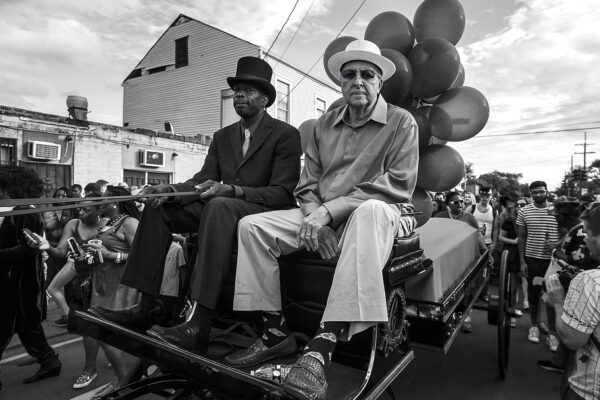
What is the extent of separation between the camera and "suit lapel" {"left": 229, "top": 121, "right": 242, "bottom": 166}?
301cm

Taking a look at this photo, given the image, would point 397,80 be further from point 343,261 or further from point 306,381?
point 306,381

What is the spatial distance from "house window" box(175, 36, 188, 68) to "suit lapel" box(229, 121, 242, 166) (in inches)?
697

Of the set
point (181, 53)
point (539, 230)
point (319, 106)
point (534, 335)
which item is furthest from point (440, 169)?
point (181, 53)

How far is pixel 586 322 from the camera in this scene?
7.10ft

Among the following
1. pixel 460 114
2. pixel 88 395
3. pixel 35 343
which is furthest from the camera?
pixel 460 114

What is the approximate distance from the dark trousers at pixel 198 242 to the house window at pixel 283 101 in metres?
16.2

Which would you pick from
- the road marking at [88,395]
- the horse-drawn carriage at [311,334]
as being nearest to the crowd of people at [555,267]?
the horse-drawn carriage at [311,334]

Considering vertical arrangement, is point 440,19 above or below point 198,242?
above

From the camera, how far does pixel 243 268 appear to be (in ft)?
7.23

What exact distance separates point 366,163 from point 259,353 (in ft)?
4.32

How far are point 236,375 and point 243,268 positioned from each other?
635 millimetres

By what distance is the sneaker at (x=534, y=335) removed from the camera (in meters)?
5.60

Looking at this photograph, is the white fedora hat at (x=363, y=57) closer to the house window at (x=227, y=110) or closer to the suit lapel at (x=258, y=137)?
the suit lapel at (x=258, y=137)

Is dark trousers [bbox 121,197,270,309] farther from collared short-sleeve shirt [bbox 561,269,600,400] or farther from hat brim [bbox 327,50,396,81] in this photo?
collared short-sleeve shirt [bbox 561,269,600,400]
